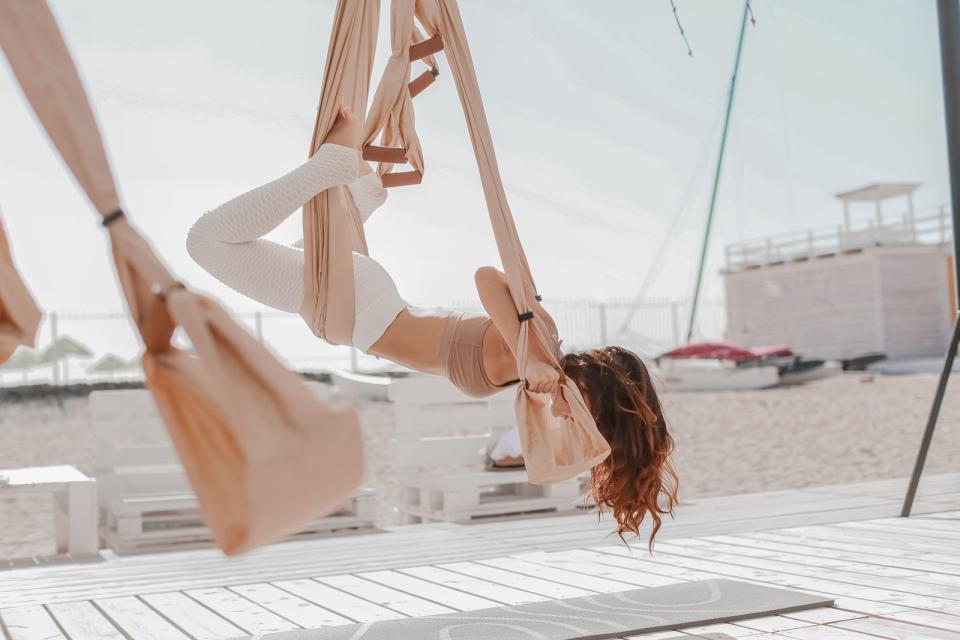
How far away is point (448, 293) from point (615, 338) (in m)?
4.66

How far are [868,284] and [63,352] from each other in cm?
1691

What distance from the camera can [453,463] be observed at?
248 inches

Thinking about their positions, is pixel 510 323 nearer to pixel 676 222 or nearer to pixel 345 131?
pixel 345 131

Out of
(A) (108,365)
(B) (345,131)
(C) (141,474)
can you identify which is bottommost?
(C) (141,474)

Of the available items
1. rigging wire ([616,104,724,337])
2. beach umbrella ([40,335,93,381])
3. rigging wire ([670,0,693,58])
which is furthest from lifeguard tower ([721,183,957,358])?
rigging wire ([670,0,693,58])

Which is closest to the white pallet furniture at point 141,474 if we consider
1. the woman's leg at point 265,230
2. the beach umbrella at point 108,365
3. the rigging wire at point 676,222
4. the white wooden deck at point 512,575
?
the white wooden deck at point 512,575

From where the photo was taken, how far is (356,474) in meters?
1.51

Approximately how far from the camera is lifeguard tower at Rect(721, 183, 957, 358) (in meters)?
22.6

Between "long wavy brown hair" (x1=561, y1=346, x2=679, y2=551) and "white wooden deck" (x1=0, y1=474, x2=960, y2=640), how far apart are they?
0.41 m

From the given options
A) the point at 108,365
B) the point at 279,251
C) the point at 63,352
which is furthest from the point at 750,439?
the point at 63,352

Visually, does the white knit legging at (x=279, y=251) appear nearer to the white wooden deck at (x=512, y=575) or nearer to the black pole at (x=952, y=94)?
the white wooden deck at (x=512, y=575)

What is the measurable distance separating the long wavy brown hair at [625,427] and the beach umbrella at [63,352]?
16.0 metres

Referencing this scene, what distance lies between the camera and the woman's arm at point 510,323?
259 centimetres

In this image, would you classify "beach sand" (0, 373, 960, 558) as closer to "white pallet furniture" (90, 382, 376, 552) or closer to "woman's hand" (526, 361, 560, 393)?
"white pallet furniture" (90, 382, 376, 552)
